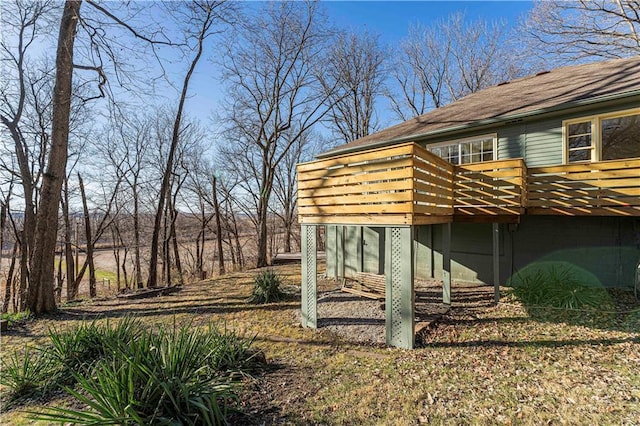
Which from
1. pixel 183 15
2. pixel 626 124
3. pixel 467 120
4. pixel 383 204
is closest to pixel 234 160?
pixel 183 15

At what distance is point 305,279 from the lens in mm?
6055

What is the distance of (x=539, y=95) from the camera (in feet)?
28.2

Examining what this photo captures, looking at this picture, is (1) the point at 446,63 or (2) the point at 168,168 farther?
(1) the point at 446,63

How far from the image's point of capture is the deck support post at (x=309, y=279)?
232 inches

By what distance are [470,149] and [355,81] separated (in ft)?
49.5

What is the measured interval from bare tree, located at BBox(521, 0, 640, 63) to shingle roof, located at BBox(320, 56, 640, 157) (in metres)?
5.58

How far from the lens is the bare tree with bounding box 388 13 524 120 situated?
2047cm

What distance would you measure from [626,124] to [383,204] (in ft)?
21.2

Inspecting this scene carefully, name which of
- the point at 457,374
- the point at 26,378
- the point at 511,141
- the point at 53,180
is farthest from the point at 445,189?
the point at 53,180

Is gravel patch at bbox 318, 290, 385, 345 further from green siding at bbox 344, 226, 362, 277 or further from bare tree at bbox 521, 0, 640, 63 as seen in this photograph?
bare tree at bbox 521, 0, 640, 63

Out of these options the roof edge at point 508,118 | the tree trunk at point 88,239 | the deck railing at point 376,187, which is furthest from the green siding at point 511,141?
the tree trunk at point 88,239

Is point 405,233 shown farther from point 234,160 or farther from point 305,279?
point 234,160

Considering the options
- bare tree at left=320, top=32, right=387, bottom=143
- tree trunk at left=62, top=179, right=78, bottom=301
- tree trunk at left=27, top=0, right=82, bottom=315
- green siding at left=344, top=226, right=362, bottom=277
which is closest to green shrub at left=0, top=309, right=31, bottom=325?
tree trunk at left=27, top=0, right=82, bottom=315

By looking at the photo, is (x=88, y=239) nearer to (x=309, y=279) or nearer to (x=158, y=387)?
(x=309, y=279)
